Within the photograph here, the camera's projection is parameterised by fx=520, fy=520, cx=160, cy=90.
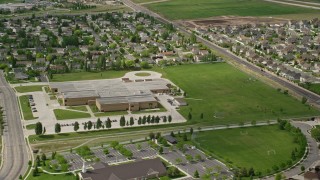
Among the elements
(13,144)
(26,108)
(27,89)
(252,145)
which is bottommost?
(252,145)

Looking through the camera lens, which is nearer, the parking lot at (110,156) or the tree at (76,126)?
the parking lot at (110,156)

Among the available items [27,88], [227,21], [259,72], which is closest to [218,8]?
[227,21]

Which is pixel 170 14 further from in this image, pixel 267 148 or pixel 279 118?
pixel 267 148

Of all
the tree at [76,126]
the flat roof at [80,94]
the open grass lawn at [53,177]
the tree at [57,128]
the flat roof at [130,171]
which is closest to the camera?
the flat roof at [130,171]

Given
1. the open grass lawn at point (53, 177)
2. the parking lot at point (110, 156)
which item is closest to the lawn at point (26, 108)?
the parking lot at point (110, 156)

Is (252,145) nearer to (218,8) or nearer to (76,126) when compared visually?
(76,126)

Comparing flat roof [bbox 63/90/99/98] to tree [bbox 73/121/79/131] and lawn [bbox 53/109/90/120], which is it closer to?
lawn [bbox 53/109/90/120]

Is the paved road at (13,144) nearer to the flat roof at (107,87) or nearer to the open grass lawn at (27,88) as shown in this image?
the open grass lawn at (27,88)
